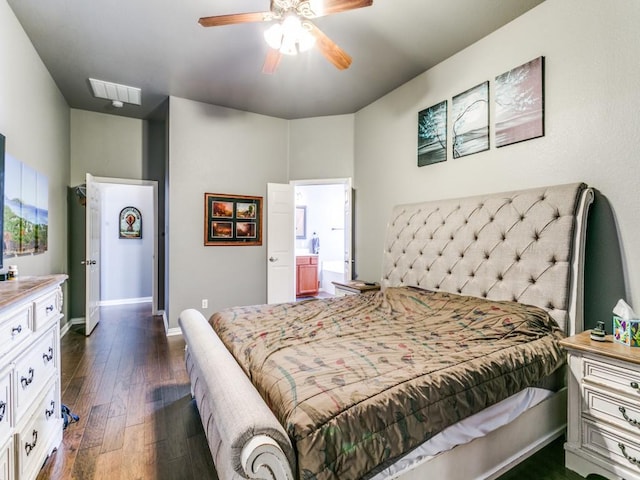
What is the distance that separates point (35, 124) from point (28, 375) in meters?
2.58

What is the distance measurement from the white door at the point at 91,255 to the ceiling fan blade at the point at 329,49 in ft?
11.4

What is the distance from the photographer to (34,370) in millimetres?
1563

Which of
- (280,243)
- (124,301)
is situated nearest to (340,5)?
(280,243)

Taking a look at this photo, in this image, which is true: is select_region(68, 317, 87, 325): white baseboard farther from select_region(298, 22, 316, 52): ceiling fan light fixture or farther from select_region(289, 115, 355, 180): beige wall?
select_region(298, 22, 316, 52): ceiling fan light fixture

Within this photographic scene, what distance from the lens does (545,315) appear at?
1906mm

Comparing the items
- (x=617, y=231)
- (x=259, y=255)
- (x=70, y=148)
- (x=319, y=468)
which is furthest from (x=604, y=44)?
(x=70, y=148)

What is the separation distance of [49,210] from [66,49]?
162 cm

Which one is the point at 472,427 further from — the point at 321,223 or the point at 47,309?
the point at 321,223

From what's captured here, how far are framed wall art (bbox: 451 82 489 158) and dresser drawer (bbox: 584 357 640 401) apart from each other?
1.71 metres

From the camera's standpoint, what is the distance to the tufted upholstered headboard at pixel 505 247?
1898mm

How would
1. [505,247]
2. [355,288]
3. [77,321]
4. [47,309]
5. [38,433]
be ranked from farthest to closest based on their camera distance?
[77,321] < [355,288] < [505,247] < [47,309] < [38,433]

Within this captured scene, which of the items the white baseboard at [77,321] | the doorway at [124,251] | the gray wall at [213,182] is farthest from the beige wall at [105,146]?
the white baseboard at [77,321]

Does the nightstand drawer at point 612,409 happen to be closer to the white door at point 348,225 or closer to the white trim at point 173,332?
the white door at point 348,225

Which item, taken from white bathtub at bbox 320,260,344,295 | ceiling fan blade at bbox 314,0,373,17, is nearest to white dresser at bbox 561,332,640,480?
ceiling fan blade at bbox 314,0,373,17
